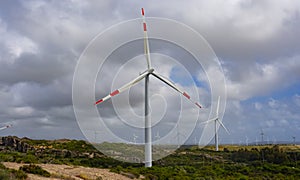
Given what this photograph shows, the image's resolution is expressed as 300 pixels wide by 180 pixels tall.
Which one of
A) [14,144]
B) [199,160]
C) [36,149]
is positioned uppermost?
[14,144]

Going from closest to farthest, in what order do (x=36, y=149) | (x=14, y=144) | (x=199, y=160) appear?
1. (x=36, y=149)
2. (x=14, y=144)
3. (x=199, y=160)

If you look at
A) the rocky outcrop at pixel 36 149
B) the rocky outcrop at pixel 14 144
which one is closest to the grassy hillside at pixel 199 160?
the rocky outcrop at pixel 36 149

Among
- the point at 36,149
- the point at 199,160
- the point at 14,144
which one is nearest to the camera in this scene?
the point at 36,149

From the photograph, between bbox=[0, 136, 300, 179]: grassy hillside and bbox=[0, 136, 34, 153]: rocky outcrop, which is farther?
bbox=[0, 136, 34, 153]: rocky outcrop

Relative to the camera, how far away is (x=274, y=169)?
2724 inches

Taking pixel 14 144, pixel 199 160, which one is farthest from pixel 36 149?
pixel 199 160

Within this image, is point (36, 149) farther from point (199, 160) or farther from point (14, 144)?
point (199, 160)

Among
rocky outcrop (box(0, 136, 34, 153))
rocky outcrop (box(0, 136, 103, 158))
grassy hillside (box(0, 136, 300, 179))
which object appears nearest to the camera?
grassy hillside (box(0, 136, 300, 179))

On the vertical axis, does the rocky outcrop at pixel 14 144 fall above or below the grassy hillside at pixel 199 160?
above

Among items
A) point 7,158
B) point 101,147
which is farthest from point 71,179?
point 101,147

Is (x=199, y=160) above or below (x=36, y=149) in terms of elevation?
below

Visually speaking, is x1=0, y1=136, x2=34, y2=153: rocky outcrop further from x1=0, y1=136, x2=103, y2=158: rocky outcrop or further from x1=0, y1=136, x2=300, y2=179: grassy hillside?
x1=0, y1=136, x2=300, y2=179: grassy hillside

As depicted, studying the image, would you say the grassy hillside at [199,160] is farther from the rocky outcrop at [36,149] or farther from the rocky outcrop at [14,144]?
the rocky outcrop at [14,144]

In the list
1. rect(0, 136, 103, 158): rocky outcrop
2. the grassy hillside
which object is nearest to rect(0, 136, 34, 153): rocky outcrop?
rect(0, 136, 103, 158): rocky outcrop
